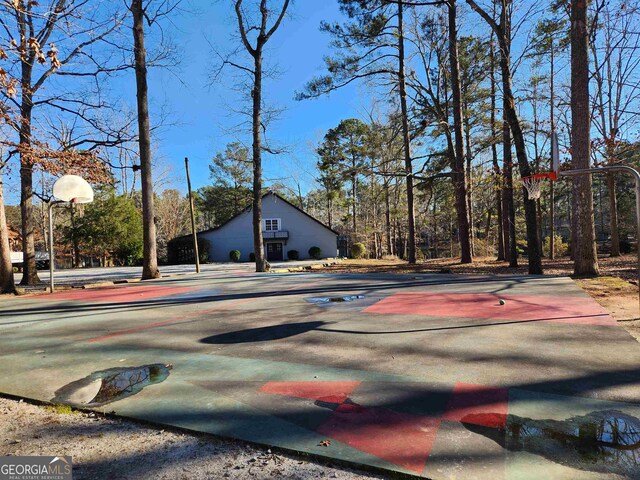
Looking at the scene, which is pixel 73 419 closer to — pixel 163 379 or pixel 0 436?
pixel 0 436

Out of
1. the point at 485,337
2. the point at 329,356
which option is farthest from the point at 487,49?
the point at 329,356

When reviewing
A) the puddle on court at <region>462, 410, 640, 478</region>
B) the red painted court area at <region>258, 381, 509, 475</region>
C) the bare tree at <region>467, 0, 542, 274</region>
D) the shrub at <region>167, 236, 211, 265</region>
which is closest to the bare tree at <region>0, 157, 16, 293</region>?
the red painted court area at <region>258, 381, 509, 475</region>

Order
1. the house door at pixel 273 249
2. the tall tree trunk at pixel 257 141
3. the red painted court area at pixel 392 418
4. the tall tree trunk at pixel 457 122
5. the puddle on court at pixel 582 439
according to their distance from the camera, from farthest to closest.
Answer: the house door at pixel 273 249 → the tall tree trunk at pixel 257 141 → the tall tree trunk at pixel 457 122 → the red painted court area at pixel 392 418 → the puddle on court at pixel 582 439

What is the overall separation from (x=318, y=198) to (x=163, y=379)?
51.5m

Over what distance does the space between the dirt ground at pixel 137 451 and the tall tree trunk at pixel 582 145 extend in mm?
10724

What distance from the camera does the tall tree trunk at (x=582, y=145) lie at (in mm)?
9875

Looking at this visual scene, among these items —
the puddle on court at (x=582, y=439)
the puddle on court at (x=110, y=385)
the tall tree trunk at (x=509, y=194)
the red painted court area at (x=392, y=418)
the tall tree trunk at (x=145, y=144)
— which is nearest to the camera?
Answer: the puddle on court at (x=582, y=439)

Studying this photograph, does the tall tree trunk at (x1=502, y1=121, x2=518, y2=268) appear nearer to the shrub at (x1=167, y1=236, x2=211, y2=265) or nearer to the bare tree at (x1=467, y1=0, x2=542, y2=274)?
the bare tree at (x1=467, y1=0, x2=542, y2=274)

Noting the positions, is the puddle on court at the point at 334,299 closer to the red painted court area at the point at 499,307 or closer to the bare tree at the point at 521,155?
the red painted court area at the point at 499,307

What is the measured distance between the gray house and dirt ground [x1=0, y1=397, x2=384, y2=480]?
31.4 m

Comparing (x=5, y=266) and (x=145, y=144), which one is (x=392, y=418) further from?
(x=145, y=144)

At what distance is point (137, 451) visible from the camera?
88.7 inches

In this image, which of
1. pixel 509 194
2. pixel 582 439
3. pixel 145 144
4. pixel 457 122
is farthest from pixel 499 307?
pixel 145 144

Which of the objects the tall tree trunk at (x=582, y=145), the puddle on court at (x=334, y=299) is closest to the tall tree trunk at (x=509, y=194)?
the tall tree trunk at (x=582, y=145)
